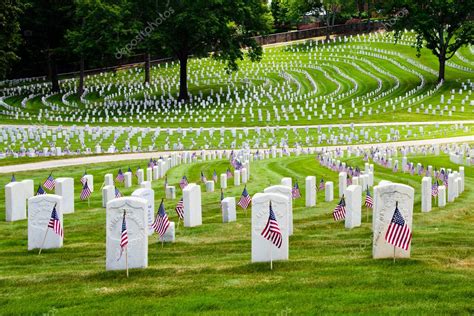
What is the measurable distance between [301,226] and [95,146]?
27.1m

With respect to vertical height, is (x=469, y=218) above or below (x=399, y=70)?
below

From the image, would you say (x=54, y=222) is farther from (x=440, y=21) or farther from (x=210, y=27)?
(x=440, y=21)

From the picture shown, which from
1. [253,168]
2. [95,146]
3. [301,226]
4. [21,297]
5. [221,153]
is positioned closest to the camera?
[21,297]

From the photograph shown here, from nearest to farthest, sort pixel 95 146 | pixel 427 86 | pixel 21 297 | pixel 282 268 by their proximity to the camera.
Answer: pixel 21 297, pixel 282 268, pixel 95 146, pixel 427 86

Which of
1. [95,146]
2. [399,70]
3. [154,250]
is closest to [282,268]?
[154,250]

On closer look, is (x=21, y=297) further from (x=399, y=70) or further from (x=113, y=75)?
(x=113, y=75)

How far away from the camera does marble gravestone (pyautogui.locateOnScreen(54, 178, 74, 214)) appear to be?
64.4 feet

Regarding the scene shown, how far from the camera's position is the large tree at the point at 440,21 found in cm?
7150

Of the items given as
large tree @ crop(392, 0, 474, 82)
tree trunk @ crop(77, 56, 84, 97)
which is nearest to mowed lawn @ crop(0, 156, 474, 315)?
large tree @ crop(392, 0, 474, 82)

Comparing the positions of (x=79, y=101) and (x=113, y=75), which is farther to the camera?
(x=113, y=75)

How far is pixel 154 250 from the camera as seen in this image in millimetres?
14328

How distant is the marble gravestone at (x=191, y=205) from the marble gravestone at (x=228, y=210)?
30.5 inches

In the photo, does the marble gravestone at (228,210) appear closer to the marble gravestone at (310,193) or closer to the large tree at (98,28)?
the marble gravestone at (310,193)

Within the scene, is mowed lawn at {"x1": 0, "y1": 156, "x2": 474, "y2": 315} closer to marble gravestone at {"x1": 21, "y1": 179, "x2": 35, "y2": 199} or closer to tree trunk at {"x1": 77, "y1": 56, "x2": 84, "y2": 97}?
marble gravestone at {"x1": 21, "y1": 179, "x2": 35, "y2": 199}
